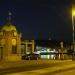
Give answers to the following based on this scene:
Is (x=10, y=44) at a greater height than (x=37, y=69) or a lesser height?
greater

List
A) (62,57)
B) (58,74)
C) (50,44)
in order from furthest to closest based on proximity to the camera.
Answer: (50,44), (62,57), (58,74)

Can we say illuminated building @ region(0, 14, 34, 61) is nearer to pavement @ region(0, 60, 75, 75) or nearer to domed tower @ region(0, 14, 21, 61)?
domed tower @ region(0, 14, 21, 61)

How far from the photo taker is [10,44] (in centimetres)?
7031

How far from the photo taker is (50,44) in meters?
160

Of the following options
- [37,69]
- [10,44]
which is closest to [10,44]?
[10,44]

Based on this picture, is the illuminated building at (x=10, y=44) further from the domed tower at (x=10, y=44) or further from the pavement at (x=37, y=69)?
the pavement at (x=37, y=69)

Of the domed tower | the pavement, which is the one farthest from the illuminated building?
the pavement

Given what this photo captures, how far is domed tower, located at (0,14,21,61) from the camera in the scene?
230ft

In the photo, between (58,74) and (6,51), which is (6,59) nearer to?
(6,51)

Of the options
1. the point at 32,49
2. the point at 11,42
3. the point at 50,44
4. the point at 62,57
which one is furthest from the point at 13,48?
the point at 50,44

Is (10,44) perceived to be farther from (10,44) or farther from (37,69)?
(37,69)

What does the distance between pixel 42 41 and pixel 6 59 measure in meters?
95.8

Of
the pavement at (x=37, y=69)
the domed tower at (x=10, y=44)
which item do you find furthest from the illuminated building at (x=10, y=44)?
the pavement at (x=37, y=69)

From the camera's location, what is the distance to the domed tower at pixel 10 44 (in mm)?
70062
